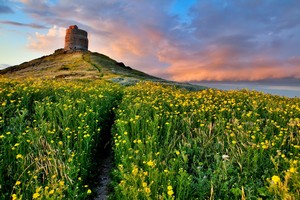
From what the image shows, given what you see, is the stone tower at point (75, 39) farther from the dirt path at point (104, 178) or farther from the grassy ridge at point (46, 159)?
the dirt path at point (104, 178)

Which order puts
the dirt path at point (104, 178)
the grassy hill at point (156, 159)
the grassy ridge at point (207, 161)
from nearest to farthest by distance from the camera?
the grassy ridge at point (207, 161)
the grassy hill at point (156, 159)
the dirt path at point (104, 178)

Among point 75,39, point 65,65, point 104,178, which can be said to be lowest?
point 104,178

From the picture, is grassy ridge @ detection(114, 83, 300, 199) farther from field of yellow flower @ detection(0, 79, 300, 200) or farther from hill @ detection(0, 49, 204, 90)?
hill @ detection(0, 49, 204, 90)

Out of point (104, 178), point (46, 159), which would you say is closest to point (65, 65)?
point (104, 178)

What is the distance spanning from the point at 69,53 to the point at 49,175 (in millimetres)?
86579

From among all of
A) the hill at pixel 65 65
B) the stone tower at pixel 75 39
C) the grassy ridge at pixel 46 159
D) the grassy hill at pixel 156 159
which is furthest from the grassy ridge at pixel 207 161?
the stone tower at pixel 75 39

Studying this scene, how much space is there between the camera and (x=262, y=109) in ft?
34.3

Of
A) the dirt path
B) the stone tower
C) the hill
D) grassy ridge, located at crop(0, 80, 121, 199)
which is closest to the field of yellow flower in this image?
grassy ridge, located at crop(0, 80, 121, 199)

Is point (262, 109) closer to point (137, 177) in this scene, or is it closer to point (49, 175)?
point (137, 177)

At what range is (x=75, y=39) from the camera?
92250mm

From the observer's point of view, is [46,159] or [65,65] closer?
[46,159]

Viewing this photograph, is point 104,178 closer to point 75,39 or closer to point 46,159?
point 46,159

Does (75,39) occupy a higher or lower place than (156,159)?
higher

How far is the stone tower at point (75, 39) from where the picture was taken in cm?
9188
